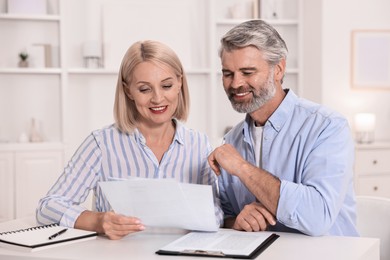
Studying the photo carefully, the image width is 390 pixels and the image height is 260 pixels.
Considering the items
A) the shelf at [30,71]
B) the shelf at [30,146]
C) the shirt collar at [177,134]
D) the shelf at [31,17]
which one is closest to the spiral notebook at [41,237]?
the shirt collar at [177,134]

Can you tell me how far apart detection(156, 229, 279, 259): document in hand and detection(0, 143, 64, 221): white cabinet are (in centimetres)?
346

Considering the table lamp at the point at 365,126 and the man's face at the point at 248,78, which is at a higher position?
the man's face at the point at 248,78

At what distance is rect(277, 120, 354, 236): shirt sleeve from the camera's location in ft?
6.69

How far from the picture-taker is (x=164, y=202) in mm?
1967

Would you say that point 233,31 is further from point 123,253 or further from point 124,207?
point 123,253

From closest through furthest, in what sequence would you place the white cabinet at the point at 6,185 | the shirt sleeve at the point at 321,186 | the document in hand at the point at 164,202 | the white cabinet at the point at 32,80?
the document in hand at the point at 164,202 → the shirt sleeve at the point at 321,186 → the white cabinet at the point at 6,185 → the white cabinet at the point at 32,80

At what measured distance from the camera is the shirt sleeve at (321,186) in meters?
2.04

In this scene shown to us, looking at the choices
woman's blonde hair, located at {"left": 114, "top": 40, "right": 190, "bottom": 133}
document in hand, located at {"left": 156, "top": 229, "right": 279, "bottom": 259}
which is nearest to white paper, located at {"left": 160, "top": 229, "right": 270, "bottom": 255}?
document in hand, located at {"left": 156, "top": 229, "right": 279, "bottom": 259}

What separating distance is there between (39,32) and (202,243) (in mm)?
4029

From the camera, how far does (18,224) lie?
2.33 m

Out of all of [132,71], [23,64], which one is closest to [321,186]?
[132,71]

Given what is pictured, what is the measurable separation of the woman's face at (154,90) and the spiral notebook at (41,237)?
20.1 inches

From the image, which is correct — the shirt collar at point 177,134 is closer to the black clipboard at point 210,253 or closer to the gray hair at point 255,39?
the gray hair at point 255,39

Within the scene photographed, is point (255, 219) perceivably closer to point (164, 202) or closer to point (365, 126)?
point (164, 202)
